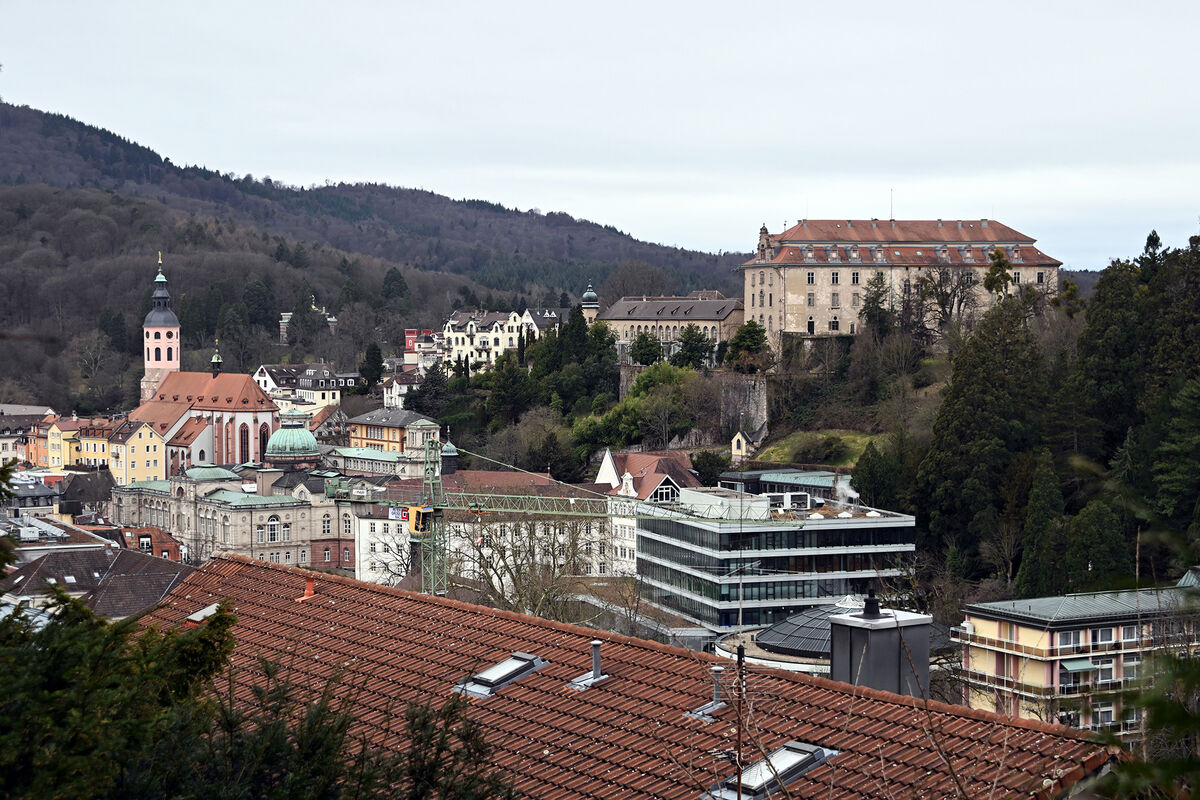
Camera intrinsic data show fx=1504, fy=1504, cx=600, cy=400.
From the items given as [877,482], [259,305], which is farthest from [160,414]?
[877,482]

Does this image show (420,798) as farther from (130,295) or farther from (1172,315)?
(130,295)

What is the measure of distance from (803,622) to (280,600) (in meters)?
15.1

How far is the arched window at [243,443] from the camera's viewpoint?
281 feet

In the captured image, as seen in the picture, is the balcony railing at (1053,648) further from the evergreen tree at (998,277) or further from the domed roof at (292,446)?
the domed roof at (292,446)

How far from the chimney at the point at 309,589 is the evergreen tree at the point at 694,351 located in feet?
187

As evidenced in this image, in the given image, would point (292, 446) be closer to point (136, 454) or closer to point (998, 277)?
point (136, 454)

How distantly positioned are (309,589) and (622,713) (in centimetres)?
457

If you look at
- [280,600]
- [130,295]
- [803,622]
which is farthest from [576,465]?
[130,295]

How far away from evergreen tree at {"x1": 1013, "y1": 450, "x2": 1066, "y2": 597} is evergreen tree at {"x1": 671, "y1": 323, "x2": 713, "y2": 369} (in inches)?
1197

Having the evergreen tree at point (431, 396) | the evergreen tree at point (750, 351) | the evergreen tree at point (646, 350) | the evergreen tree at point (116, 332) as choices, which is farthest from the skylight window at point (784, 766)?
the evergreen tree at point (116, 332)

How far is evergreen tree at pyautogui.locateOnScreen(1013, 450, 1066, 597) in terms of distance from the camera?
36.3 m

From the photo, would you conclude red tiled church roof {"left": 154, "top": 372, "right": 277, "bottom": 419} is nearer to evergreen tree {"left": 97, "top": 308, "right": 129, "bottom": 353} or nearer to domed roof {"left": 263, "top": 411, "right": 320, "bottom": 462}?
domed roof {"left": 263, "top": 411, "right": 320, "bottom": 462}

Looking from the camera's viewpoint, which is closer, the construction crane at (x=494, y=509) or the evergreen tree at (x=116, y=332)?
the construction crane at (x=494, y=509)

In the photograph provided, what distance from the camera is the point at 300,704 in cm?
791
